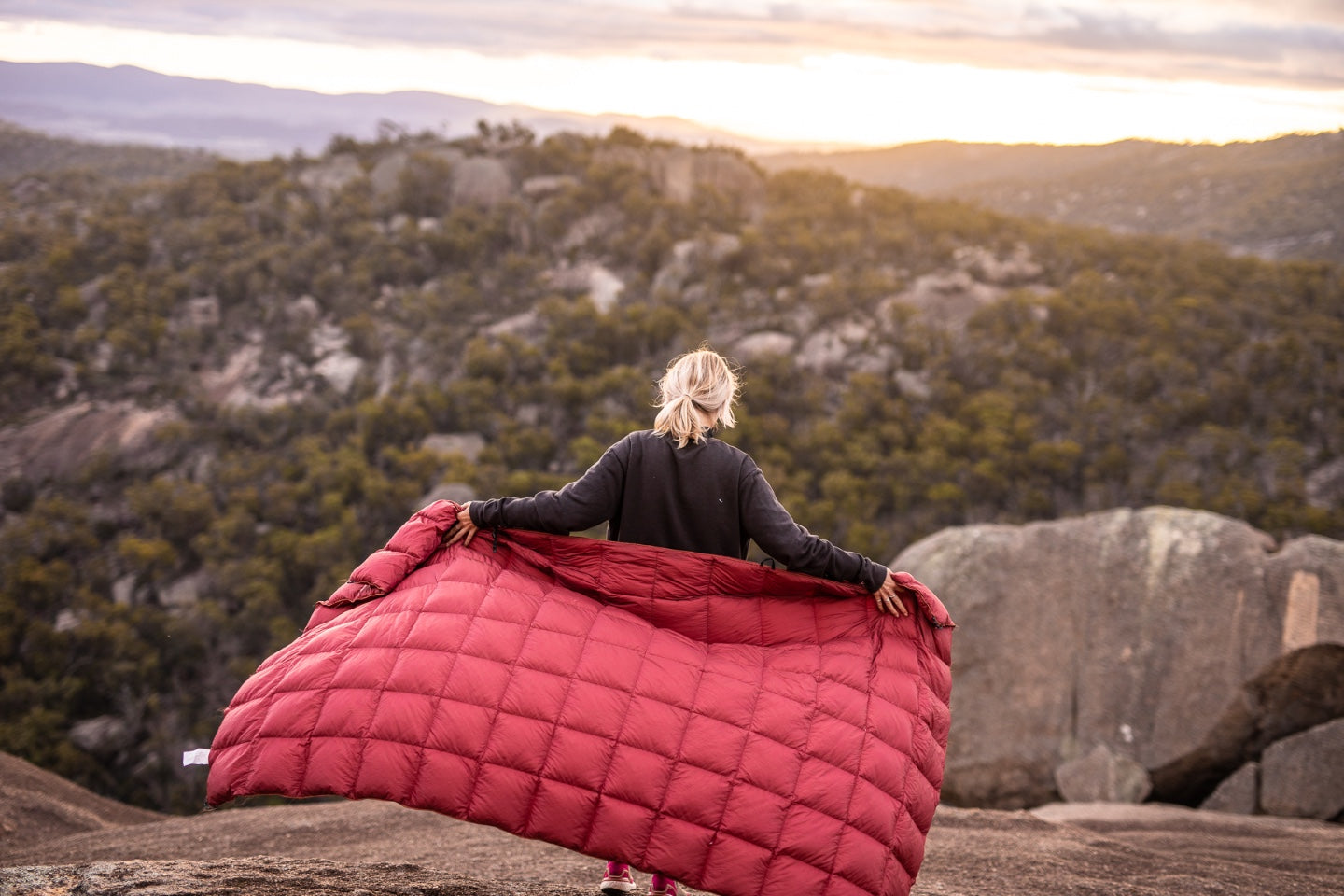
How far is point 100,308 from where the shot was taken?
26.9 metres

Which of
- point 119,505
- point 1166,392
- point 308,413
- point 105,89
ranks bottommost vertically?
point 119,505

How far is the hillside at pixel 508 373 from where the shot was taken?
57.2 feet

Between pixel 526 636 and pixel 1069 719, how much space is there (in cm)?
791

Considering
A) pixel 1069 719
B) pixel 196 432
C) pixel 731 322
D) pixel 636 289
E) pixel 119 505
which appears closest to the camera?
pixel 1069 719

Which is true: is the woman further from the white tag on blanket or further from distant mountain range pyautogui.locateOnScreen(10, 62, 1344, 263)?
distant mountain range pyautogui.locateOnScreen(10, 62, 1344, 263)

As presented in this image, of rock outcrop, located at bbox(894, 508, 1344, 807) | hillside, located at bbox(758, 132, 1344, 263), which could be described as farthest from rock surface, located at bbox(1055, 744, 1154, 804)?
hillside, located at bbox(758, 132, 1344, 263)

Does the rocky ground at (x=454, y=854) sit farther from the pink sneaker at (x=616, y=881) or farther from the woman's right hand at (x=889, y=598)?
the woman's right hand at (x=889, y=598)

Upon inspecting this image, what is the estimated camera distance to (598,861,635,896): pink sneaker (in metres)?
3.96

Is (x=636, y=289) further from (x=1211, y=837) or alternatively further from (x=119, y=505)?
(x=1211, y=837)

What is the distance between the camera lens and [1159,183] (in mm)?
54281

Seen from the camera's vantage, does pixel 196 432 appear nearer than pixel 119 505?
No

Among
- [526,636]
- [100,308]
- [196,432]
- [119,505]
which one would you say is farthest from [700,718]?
[100,308]

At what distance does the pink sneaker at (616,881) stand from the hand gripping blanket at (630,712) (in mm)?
722

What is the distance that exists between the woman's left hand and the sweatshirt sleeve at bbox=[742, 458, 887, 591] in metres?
1.11
